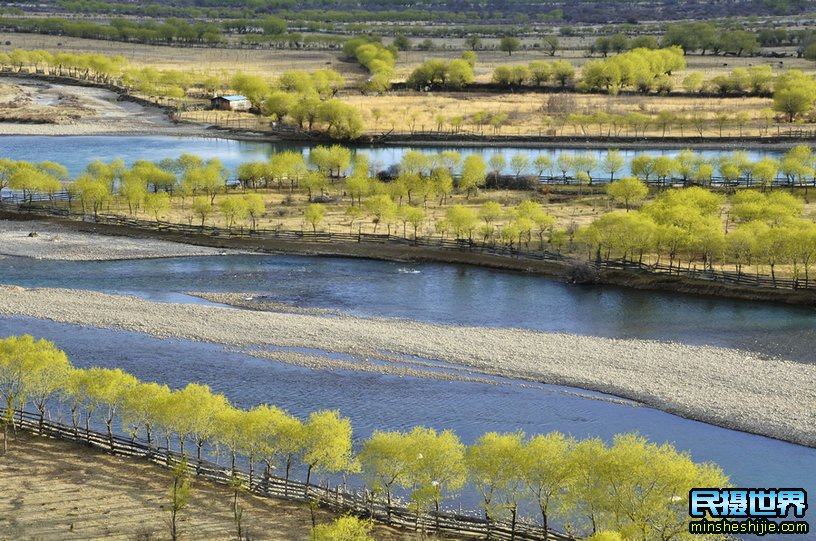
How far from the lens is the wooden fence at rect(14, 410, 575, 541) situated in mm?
28984

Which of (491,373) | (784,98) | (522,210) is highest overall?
(784,98)

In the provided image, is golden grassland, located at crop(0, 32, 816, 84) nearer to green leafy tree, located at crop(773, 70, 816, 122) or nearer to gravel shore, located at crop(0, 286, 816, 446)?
green leafy tree, located at crop(773, 70, 816, 122)

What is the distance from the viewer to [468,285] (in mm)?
54812

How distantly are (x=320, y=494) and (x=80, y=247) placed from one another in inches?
1347

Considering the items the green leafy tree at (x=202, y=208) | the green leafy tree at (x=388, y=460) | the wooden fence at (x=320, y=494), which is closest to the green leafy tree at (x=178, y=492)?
the wooden fence at (x=320, y=494)

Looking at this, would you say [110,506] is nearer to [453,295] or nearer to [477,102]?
[453,295]

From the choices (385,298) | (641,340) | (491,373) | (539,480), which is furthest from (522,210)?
(539,480)

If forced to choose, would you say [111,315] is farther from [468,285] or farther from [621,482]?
[621,482]

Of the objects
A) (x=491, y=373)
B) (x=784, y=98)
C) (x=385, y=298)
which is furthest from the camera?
(x=784, y=98)

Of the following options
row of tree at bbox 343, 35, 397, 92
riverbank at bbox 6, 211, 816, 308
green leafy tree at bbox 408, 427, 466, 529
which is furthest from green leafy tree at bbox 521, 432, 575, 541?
row of tree at bbox 343, 35, 397, 92

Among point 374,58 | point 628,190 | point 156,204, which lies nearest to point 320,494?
point 156,204

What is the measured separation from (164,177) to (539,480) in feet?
151

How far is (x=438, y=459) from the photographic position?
1166 inches

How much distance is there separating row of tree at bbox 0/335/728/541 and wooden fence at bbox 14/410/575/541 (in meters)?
0.24
